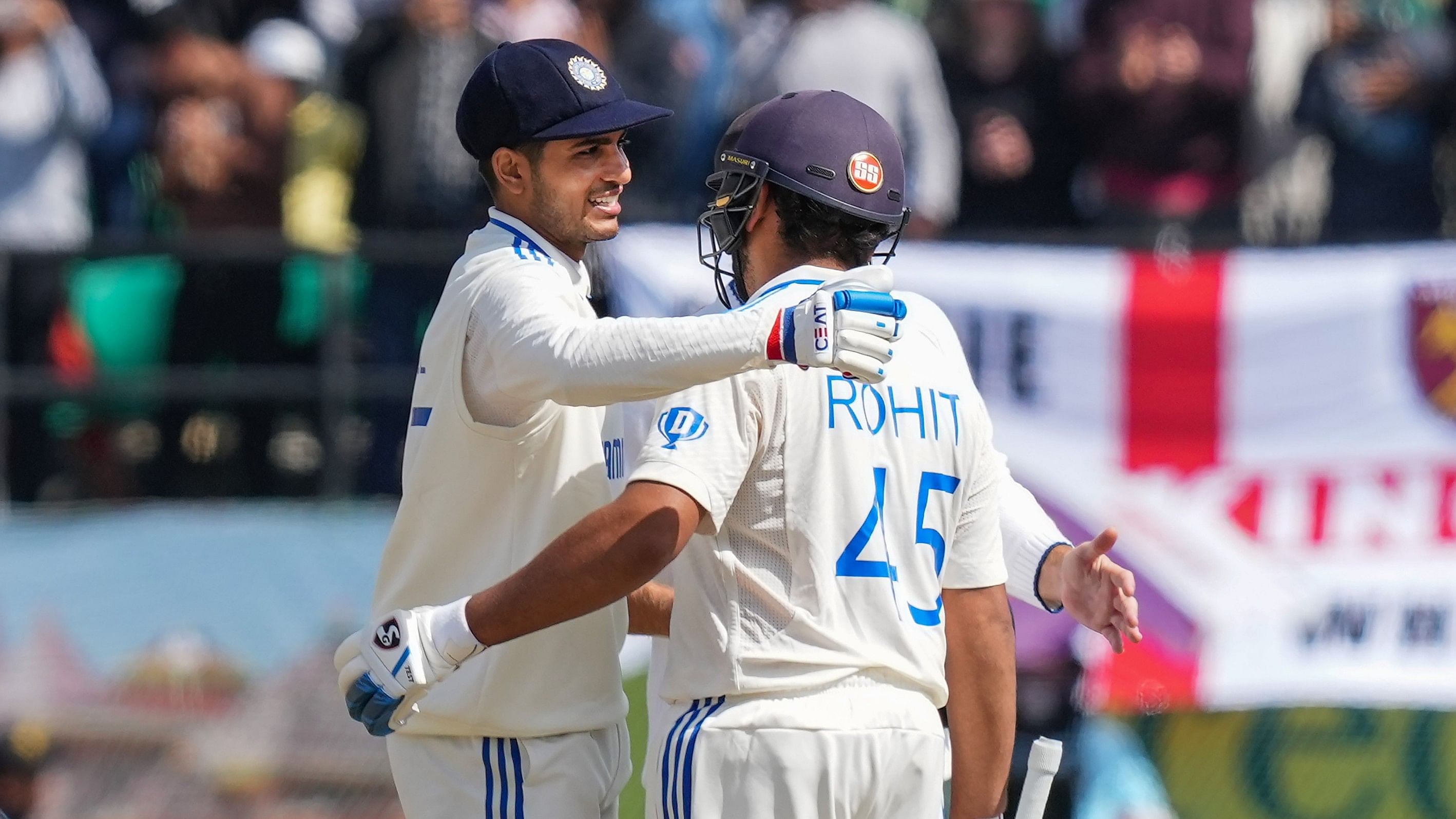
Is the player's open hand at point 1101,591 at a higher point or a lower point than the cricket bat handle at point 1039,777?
higher

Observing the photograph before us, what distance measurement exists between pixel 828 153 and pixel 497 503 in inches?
37.5

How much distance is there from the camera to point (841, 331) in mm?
3203

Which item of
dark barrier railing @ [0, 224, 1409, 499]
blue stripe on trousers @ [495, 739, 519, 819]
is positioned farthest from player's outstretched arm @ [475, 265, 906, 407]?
dark barrier railing @ [0, 224, 1409, 499]

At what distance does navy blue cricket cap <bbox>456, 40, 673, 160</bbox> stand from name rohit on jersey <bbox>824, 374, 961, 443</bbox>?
0.84m

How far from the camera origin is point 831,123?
11.8 feet

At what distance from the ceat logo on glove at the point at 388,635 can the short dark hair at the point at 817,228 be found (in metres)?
0.99

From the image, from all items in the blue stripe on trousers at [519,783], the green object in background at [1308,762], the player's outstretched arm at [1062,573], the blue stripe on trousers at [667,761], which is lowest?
the green object in background at [1308,762]

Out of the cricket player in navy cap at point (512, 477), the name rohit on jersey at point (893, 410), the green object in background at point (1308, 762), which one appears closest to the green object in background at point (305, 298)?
the green object in background at point (1308, 762)

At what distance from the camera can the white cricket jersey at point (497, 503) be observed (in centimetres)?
379

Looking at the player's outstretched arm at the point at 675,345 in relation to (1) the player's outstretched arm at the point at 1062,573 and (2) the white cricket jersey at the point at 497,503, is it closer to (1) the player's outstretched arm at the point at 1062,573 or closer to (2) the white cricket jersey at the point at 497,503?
(2) the white cricket jersey at the point at 497,503

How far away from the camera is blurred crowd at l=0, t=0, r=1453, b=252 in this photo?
8.59 meters

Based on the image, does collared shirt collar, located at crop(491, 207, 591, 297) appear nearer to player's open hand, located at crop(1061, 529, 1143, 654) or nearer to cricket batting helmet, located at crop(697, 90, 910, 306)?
cricket batting helmet, located at crop(697, 90, 910, 306)

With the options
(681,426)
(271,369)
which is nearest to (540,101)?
(681,426)

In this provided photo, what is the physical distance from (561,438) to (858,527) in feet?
2.34
